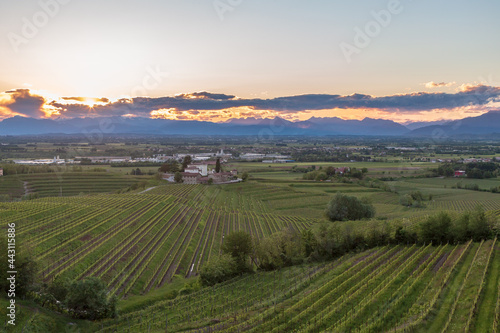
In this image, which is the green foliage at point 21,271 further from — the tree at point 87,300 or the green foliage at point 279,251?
the green foliage at point 279,251

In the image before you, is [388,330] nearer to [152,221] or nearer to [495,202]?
[152,221]

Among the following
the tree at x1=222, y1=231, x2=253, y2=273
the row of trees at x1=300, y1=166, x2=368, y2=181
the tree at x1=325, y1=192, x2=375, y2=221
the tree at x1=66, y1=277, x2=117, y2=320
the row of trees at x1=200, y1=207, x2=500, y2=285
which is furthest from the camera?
the row of trees at x1=300, y1=166, x2=368, y2=181

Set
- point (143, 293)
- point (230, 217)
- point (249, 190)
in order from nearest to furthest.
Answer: point (143, 293) → point (230, 217) → point (249, 190)

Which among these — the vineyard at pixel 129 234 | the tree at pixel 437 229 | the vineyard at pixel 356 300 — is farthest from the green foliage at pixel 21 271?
the tree at pixel 437 229

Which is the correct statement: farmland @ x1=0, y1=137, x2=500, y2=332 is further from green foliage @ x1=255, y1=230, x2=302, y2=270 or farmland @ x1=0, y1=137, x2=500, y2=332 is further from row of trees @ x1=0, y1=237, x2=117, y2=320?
green foliage @ x1=255, y1=230, x2=302, y2=270

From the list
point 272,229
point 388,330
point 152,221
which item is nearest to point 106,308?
point 388,330

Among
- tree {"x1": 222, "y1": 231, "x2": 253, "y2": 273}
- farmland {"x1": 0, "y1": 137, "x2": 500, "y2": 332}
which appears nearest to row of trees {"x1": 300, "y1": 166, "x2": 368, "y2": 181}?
farmland {"x1": 0, "y1": 137, "x2": 500, "y2": 332}
